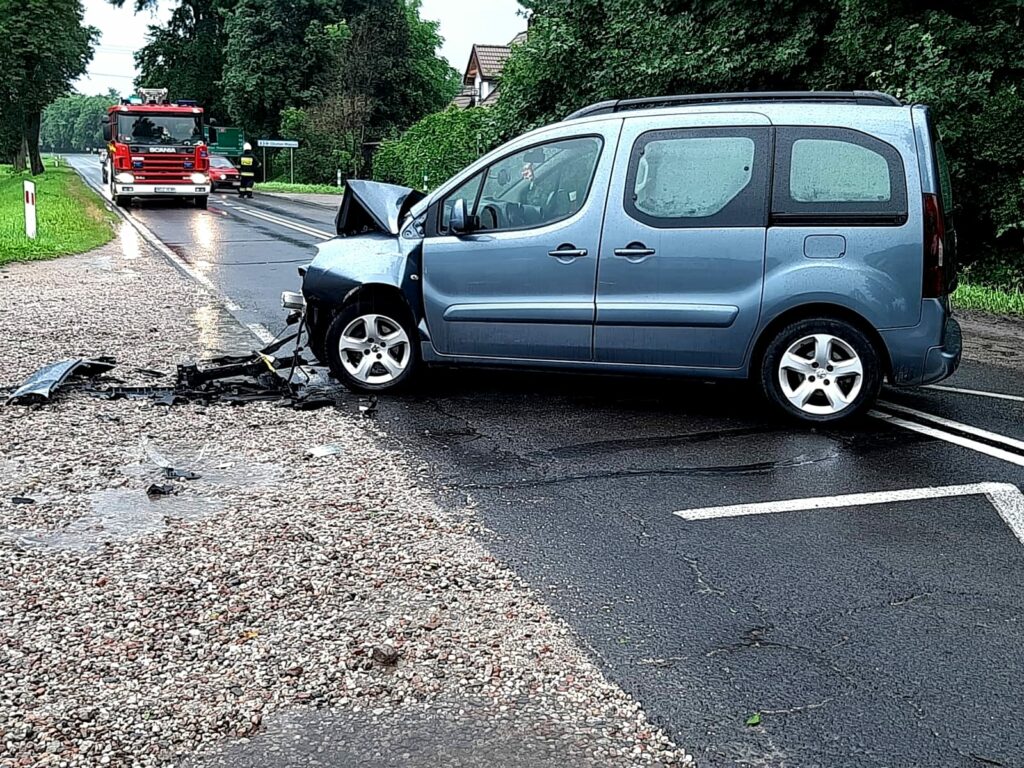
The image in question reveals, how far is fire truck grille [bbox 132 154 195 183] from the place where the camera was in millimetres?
32562

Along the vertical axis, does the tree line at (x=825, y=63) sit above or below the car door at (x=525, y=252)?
above

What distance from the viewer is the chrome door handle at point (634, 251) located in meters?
7.22

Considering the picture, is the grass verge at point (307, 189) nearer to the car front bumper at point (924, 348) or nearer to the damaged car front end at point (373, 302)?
the damaged car front end at point (373, 302)

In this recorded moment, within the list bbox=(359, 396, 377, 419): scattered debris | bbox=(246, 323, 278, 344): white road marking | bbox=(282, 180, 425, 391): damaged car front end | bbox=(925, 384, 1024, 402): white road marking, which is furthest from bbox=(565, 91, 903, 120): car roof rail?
bbox=(246, 323, 278, 344): white road marking

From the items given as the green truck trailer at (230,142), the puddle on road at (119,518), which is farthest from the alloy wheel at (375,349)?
the green truck trailer at (230,142)

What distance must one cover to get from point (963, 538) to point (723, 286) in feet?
8.33

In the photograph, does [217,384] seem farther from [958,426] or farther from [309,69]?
[309,69]

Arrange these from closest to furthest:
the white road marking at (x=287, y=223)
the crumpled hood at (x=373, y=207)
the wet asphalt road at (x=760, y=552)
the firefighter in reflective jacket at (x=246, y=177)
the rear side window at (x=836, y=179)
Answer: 1. the wet asphalt road at (x=760, y=552)
2. the rear side window at (x=836, y=179)
3. the crumpled hood at (x=373, y=207)
4. the white road marking at (x=287, y=223)
5. the firefighter in reflective jacket at (x=246, y=177)

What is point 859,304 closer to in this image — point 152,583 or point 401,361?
point 401,361

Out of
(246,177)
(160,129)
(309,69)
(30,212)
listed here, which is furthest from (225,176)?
(30,212)

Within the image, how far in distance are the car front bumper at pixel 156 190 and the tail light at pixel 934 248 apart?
29.1 metres

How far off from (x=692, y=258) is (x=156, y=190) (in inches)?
1115

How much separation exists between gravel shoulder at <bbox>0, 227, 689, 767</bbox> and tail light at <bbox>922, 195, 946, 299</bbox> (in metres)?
3.25

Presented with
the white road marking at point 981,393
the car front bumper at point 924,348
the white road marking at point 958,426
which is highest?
the car front bumper at point 924,348
